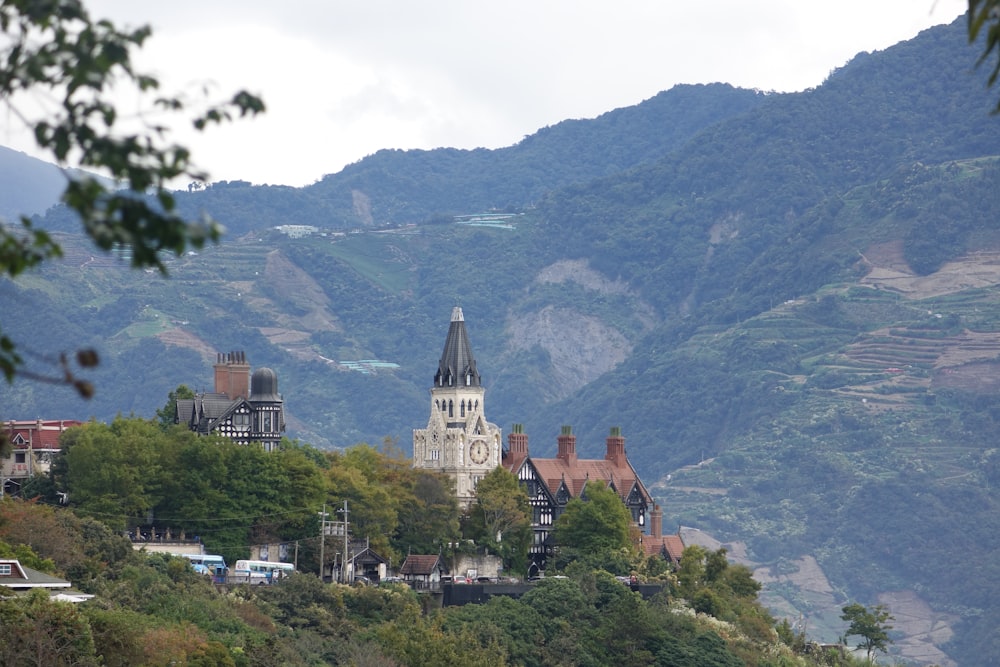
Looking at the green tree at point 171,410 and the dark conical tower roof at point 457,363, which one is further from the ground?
the dark conical tower roof at point 457,363

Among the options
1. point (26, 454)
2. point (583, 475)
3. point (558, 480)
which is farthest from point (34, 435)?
point (583, 475)

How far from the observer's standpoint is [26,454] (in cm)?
13388

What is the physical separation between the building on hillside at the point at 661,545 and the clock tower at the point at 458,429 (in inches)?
501

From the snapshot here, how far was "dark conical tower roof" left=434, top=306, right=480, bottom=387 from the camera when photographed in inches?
5812

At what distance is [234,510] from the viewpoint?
11819 centimetres

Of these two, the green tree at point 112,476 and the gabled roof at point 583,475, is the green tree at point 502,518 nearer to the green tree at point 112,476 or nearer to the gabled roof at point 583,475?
the gabled roof at point 583,475

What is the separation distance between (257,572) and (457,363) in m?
38.0

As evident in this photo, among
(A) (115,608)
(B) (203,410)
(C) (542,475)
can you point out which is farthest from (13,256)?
(C) (542,475)

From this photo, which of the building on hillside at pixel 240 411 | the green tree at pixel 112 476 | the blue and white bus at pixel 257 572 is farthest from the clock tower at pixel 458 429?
the green tree at pixel 112 476

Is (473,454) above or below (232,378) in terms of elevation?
below

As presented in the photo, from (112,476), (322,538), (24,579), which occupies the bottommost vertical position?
(24,579)

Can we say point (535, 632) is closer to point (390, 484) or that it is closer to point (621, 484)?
point (390, 484)

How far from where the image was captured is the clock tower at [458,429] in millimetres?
144500

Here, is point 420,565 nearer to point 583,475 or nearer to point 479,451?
point 479,451
